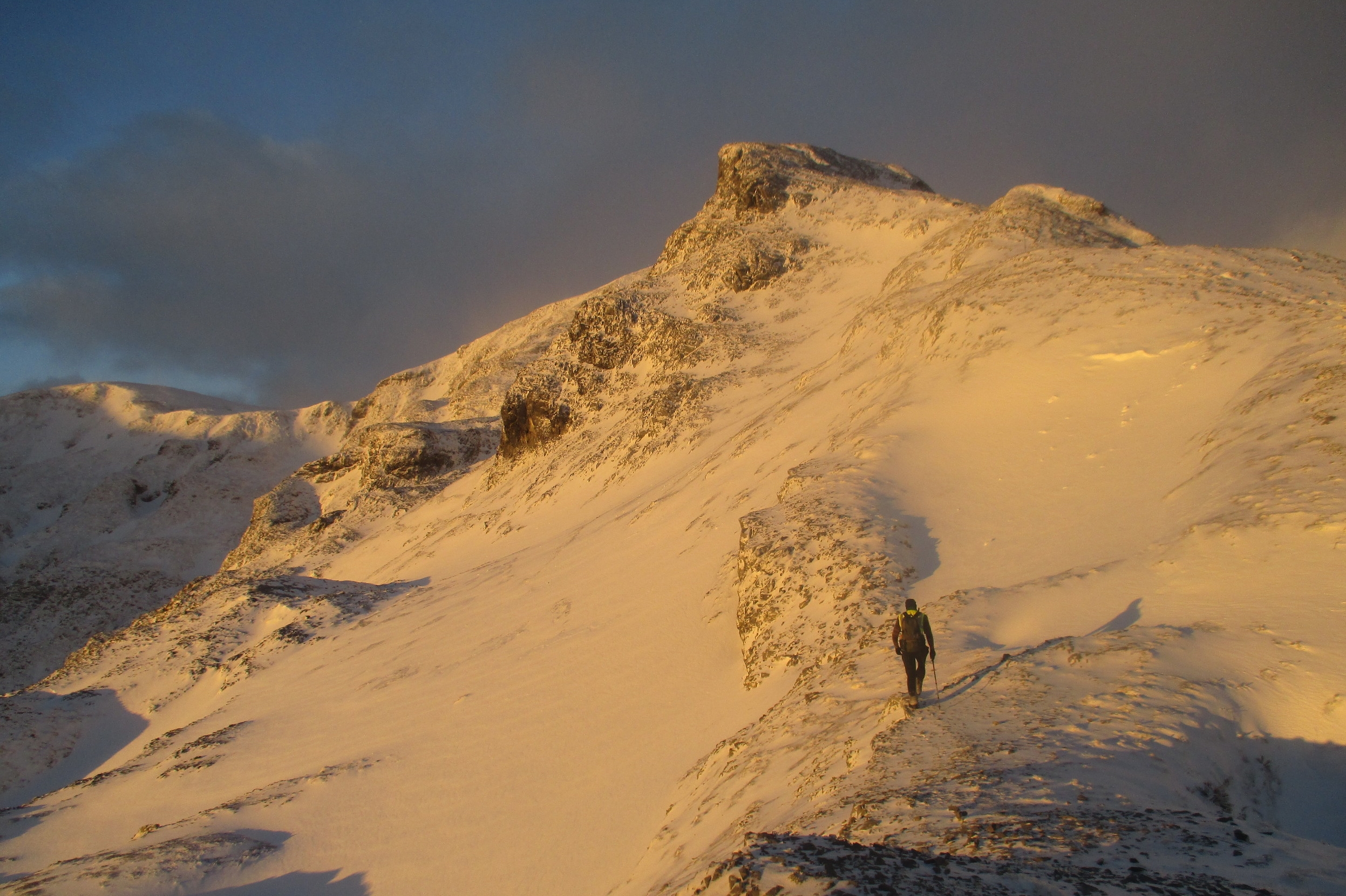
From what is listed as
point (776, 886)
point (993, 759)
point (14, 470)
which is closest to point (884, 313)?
point (993, 759)

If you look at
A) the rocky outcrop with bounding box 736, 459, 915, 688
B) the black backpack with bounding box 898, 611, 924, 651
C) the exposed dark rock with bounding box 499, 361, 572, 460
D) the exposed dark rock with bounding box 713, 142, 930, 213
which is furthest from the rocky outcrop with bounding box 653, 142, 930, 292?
the black backpack with bounding box 898, 611, 924, 651

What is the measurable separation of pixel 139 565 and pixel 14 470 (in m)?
35.3

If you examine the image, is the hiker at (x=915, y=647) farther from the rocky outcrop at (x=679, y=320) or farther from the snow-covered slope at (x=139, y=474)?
the snow-covered slope at (x=139, y=474)

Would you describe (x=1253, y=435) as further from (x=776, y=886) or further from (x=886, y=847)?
(x=776, y=886)

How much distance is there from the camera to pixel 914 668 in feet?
24.6

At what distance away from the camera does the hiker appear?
24.4 ft

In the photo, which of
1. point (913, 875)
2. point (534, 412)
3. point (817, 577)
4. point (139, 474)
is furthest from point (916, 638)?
point (139, 474)

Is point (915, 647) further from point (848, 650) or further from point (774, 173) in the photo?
point (774, 173)

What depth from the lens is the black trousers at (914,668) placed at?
7.48 metres

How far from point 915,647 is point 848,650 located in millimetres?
3453

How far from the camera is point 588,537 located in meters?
25.7

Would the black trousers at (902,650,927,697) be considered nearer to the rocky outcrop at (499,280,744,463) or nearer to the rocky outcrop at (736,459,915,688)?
the rocky outcrop at (736,459,915,688)

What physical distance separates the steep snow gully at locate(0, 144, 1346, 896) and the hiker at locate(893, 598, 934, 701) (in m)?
0.40

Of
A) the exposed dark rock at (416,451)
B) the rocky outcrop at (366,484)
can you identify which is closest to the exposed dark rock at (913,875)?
the rocky outcrop at (366,484)
